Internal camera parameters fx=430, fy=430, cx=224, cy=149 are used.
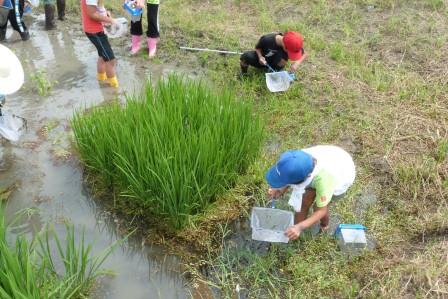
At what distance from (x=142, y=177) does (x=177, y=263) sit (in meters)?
0.61

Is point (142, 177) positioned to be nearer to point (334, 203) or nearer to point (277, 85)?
point (334, 203)

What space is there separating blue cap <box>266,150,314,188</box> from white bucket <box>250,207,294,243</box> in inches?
16.8

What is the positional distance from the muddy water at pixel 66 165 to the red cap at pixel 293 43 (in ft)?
5.25

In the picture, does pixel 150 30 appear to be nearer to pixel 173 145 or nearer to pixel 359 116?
pixel 359 116

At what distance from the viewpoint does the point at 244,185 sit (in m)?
3.32

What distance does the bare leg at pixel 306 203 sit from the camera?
2709 millimetres

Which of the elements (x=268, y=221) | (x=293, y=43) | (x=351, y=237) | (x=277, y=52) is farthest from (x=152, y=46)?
(x=351, y=237)

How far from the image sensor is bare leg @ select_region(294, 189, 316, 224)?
2.71 metres

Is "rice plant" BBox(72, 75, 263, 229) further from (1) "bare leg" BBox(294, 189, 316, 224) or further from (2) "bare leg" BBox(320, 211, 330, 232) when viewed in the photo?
(2) "bare leg" BBox(320, 211, 330, 232)

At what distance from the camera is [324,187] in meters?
2.56

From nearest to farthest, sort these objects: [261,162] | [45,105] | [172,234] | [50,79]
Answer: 1. [172,234]
2. [261,162]
3. [45,105]
4. [50,79]

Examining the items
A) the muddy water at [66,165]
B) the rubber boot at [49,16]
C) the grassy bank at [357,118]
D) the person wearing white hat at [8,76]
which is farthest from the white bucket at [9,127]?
the rubber boot at [49,16]

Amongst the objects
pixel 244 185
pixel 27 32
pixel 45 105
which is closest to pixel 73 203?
pixel 244 185

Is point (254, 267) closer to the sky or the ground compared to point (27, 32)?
closer to the ground
